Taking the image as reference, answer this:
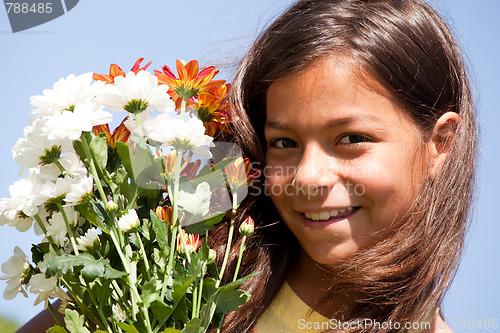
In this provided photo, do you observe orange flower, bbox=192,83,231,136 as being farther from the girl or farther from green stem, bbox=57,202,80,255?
green stem, bbox=57,202,80,255

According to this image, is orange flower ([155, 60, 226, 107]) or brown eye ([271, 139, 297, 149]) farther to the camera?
brown eye ([271, 139, 297, 149])

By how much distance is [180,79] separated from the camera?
1191mm

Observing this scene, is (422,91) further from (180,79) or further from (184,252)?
(184,252)

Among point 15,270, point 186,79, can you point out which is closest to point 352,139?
point 186,79

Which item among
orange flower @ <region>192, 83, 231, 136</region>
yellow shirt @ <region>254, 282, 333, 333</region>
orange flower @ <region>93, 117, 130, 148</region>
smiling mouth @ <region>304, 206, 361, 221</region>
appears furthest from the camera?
yellow shirt @ <region>254, 282, 333, 333</region>

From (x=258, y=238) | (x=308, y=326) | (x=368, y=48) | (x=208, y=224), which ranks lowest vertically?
(x=308, y=326)

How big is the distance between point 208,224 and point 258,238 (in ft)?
1.67

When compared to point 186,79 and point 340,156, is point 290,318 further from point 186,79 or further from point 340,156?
point 186,79

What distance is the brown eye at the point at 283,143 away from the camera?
145 centimetres

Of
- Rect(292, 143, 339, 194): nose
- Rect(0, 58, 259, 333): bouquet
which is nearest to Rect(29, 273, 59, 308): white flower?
Rect(0, 58, 259, 333): bouquet

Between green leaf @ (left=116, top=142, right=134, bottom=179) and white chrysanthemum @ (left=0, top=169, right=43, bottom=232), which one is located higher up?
green leaf @ (left=116, top=142, right=134, bottom=179)

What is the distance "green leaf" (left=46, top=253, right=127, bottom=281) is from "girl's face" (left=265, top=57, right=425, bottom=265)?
1.76ft

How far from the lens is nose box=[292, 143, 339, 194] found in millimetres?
1340

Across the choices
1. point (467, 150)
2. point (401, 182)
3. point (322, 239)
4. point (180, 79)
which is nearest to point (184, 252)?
point (180, 79)
